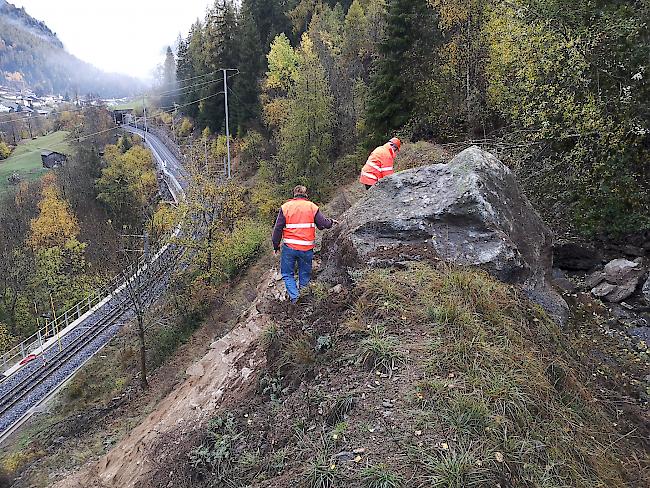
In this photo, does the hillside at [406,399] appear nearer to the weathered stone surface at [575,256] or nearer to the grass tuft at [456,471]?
the grass tuft at [456,471]

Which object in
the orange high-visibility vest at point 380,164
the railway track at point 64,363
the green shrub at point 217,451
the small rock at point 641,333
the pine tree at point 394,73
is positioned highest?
the pine tree at point 394,73

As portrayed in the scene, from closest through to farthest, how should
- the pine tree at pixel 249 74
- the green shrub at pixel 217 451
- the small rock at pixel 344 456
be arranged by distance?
1. the small rock at pixel 344 456
2. the green shrub at pixel 217 451
3. the pine tree at pixel 249 74

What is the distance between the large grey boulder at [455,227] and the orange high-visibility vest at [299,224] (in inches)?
29.9

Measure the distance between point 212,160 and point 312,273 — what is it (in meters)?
34.3

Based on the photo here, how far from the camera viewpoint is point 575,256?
11.6m

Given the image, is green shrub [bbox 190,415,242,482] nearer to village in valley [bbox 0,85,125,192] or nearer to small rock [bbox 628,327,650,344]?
small rock [bbox 628,327,650,344]

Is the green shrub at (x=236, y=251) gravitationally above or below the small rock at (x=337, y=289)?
below

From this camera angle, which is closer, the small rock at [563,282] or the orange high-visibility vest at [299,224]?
the orange high-visibility vest at [299,224]

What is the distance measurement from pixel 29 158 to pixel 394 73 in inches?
3090

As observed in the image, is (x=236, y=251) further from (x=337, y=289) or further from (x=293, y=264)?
(x=337, y=289)

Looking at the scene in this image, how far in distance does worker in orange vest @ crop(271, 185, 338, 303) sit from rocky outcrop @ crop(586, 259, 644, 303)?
6.60 meters

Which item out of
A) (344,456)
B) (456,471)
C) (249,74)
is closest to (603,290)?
(456,471)

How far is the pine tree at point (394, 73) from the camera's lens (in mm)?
20906

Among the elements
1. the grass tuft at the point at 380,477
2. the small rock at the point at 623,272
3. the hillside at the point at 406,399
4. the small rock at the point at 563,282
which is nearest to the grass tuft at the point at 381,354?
the hillside at the point at 406,399
